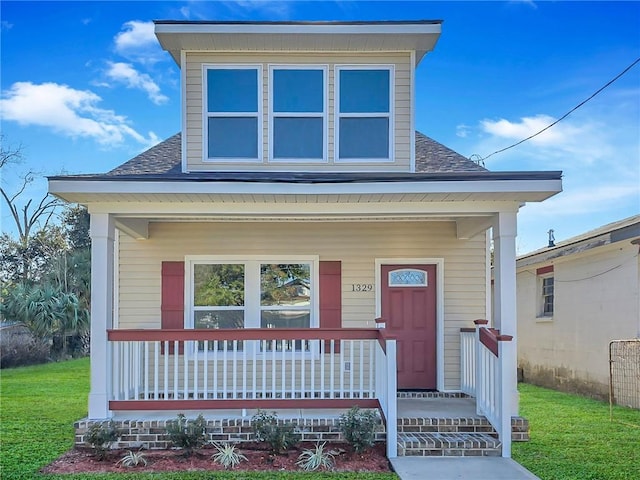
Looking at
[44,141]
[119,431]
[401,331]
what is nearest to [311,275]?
[401,331]

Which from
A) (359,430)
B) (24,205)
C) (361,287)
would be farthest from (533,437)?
(24,205)

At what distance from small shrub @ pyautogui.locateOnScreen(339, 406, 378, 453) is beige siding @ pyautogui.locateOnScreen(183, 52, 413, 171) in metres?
3.60

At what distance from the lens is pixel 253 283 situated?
8.84m

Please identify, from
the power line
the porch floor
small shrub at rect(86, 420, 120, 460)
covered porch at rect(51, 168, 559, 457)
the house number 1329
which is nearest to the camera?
small shrub at rect(86, 420, 120, 460)

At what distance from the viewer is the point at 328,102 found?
8266 mm

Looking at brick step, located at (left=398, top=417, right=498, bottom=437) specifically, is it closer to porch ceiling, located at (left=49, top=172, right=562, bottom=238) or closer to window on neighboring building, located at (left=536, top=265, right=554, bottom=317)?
porch ceiling, located at (left=49, top=172, right=562, bottom=238)

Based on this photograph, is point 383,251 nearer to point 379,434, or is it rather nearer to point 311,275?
point 311,275

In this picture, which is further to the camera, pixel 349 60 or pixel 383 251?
pixel 383 251

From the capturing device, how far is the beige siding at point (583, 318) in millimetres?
10055

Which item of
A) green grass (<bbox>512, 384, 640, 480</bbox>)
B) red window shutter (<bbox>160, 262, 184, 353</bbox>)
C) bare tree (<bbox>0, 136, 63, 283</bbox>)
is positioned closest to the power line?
green grass (<bbox>512, 384, 640, 480</bbox>)

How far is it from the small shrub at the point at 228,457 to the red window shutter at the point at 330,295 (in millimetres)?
2849

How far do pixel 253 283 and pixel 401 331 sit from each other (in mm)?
2513

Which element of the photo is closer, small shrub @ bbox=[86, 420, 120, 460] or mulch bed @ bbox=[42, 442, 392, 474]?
mulch bed @ bbox=[42, 442, 392, 474]

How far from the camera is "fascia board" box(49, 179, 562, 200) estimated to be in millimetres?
6555
